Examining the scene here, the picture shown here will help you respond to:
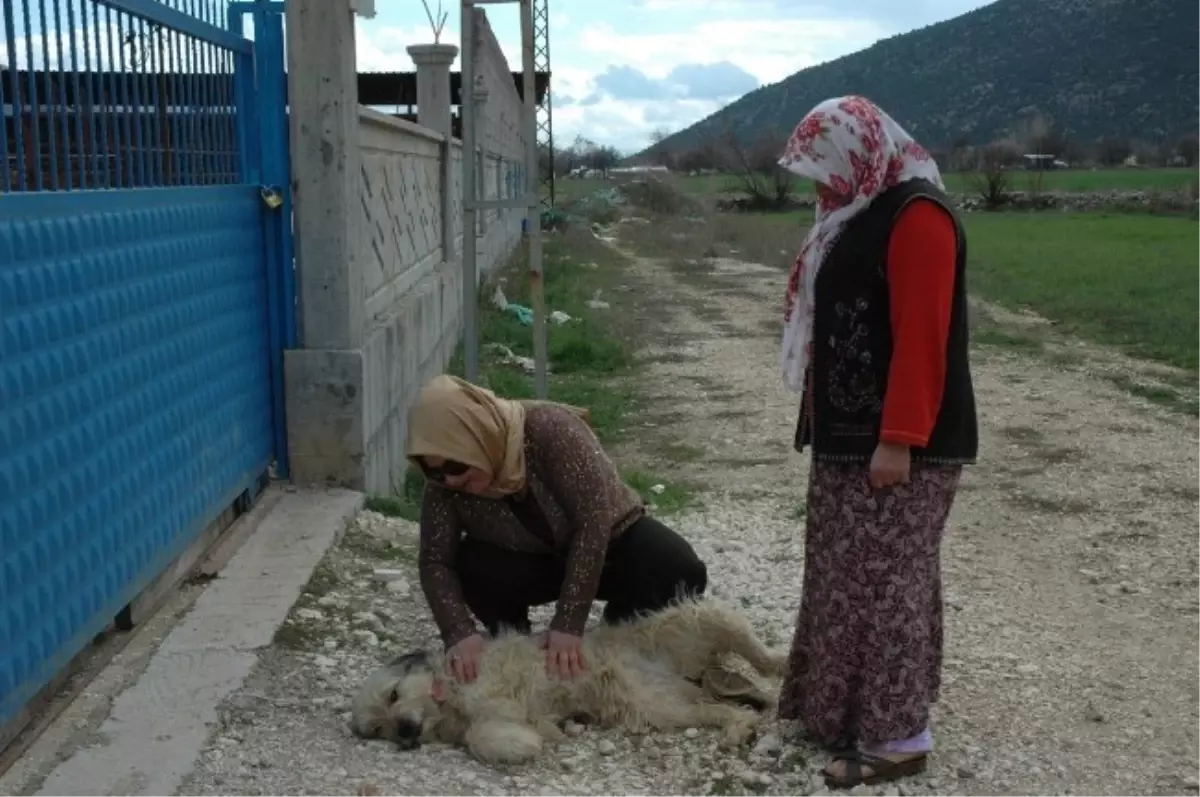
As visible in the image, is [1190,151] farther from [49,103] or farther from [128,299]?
[49,103]

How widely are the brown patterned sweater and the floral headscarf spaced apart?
914 millimetres

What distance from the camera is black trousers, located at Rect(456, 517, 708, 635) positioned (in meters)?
4.05

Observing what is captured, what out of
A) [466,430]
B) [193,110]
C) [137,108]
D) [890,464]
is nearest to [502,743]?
[466,430]

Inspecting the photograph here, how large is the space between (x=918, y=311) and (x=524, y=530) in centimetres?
141

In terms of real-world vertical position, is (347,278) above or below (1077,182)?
below

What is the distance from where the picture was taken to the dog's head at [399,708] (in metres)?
3.60

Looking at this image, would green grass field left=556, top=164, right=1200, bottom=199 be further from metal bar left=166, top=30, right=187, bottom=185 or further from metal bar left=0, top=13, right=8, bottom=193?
metal bar left=0, top=13, right=8, bottom=193

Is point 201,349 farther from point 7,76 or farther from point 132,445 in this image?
point 7,76

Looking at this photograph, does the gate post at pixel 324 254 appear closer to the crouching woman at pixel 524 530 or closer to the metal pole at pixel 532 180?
the metal pole at pixel 532 180

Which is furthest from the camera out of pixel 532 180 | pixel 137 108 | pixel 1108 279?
pixel 1108 279

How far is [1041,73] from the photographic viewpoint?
90.1 meters

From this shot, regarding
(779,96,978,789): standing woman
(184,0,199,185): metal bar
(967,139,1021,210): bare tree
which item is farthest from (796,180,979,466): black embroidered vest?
(967,139,1021,210): bare tree

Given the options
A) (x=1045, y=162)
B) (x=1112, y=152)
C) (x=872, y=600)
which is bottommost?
(x=872, y=600)

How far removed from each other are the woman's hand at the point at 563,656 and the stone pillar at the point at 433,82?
9.30 meters
